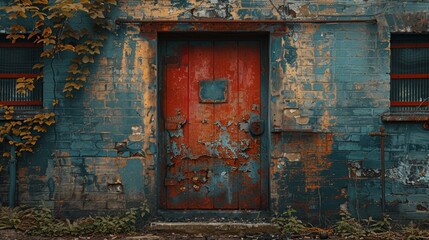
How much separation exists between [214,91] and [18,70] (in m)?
2.57

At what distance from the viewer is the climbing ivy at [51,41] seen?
6926mm

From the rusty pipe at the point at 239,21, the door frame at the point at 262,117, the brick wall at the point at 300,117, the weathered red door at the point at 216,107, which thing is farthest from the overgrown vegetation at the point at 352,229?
the rusty pipe at the point at 239,21

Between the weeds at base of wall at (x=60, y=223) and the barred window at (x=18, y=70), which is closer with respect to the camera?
the weeds at base of wall at (x=60, y=223)

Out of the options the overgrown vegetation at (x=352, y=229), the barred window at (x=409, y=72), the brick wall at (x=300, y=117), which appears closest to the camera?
the overgrown vegetation at (x=352, y=229)

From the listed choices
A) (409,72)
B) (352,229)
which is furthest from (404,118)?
(352,229)

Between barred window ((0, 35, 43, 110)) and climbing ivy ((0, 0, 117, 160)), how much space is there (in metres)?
0.18

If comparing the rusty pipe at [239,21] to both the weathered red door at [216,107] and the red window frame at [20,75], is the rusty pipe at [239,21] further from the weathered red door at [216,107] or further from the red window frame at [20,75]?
the red window frame at [20,75]

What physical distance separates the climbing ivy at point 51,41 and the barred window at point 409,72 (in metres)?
3.66

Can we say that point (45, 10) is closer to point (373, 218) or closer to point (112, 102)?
point (112, 102)

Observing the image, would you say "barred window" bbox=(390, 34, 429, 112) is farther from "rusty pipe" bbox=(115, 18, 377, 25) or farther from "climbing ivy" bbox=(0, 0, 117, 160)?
"climbing ivy" bbox=(0, 0, 117, 160)

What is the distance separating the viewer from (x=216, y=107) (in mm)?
7320

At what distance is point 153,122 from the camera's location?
23.3 ft

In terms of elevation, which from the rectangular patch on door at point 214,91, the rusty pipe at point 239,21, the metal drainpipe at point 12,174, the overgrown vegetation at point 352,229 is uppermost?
the rusty pipe at point 239,21

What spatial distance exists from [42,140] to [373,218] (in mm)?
4297
